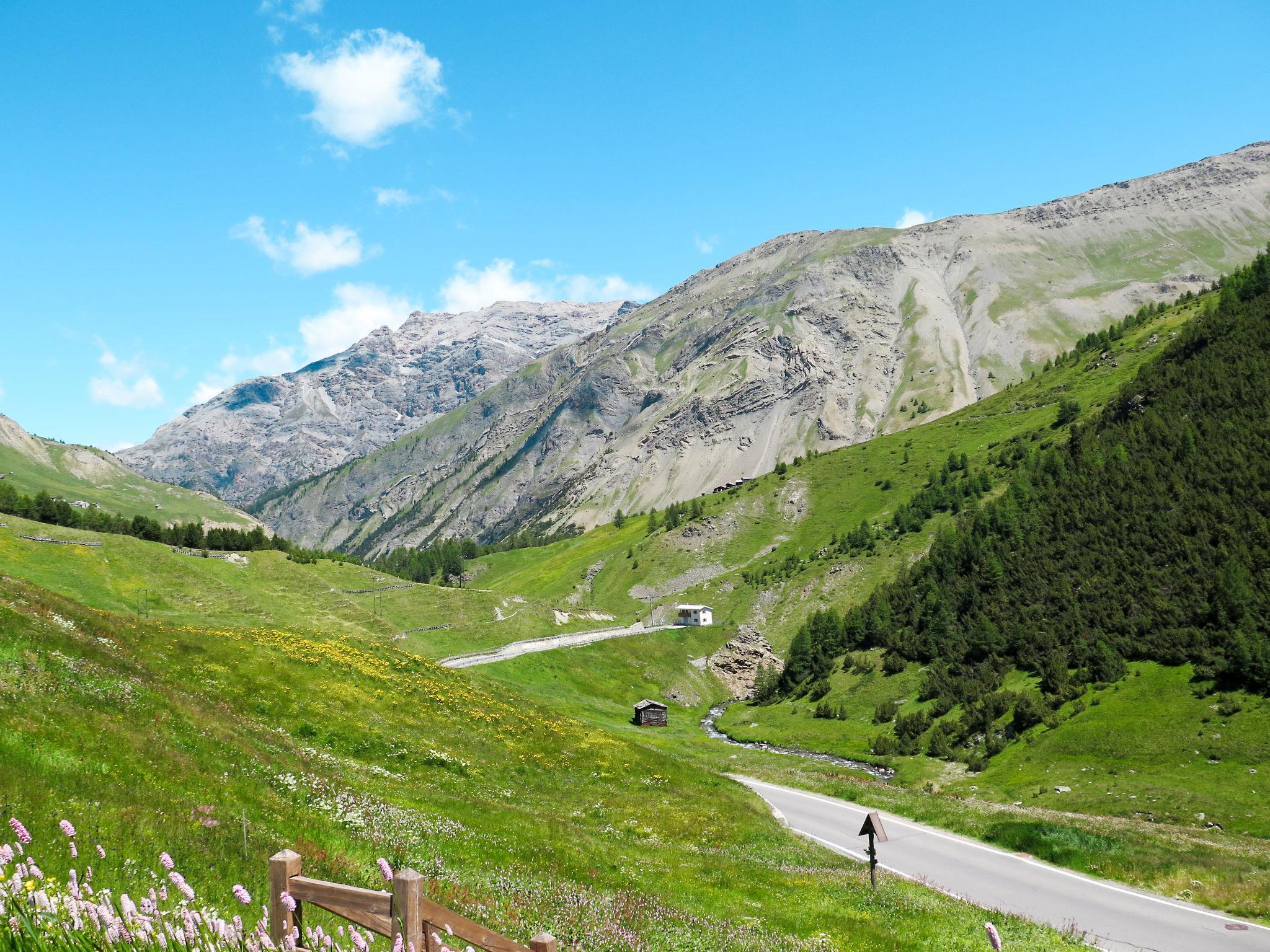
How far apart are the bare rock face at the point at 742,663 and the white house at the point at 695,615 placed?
1192cm

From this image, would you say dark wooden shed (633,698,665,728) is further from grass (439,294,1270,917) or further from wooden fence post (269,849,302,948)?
wooden fence post (269,849,302,948)

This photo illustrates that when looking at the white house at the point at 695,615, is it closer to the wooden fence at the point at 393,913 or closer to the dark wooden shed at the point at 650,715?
the dark wooden shed at the point at 650,715

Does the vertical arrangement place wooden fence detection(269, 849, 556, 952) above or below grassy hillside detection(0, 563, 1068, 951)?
above

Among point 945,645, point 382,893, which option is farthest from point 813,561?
point 382,893

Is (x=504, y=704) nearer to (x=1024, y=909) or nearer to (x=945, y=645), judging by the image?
(x=1024, y=909)

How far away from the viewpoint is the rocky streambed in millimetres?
71938

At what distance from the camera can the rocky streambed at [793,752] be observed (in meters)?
71.9

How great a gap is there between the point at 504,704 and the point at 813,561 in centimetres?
11675

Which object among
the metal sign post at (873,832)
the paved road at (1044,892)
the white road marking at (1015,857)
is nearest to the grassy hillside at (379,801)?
the metal sign post at (873,832)

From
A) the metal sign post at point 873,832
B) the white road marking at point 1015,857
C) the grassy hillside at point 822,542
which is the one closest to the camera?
the metal sign post at point 873,832

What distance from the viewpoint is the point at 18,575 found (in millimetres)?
65125

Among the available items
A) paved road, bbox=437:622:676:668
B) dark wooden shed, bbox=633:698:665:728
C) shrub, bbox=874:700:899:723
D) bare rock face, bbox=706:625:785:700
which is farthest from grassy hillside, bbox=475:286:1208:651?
dark wooden shed, bbox=633:698:665:728

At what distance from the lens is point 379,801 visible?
2214cm

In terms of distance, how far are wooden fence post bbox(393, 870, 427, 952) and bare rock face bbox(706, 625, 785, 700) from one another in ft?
410
